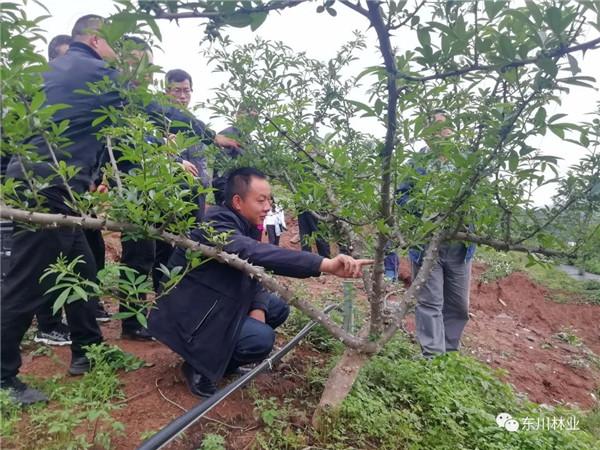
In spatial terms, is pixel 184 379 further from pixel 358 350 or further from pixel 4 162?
pixel 4 162

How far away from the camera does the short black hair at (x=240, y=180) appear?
228 cm

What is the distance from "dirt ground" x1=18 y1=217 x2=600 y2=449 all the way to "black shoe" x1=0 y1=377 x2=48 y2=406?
1.02ft

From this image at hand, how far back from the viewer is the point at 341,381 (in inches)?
86.2

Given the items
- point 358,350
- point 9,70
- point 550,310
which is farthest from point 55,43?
point 550,310

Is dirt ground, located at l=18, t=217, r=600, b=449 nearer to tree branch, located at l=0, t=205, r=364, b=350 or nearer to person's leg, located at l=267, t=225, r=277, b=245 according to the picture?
tree branch, located at l=0, t=205, r=364, b=350

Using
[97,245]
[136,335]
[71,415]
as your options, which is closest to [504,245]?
[71,415]

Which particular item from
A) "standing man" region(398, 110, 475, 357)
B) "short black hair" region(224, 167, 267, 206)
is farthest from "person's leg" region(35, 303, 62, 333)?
"standing man" region(398, 110, 475, 357)

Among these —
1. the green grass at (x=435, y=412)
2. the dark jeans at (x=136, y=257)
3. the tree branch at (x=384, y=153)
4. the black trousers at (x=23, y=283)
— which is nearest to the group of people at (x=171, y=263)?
the black trousers at (x=23, y=283)

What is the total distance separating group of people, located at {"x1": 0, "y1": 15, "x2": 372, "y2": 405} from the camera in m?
1.96

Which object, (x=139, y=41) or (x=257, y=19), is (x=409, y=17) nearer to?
(x=257, y=19)

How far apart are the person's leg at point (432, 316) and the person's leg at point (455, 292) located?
15cm

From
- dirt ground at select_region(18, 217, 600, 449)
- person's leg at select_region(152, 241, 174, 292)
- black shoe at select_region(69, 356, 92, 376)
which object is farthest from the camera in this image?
person's leg at select_region(152, 241, 174, 292)

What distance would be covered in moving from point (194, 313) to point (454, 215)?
4.23 ft

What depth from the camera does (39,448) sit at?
175cm
